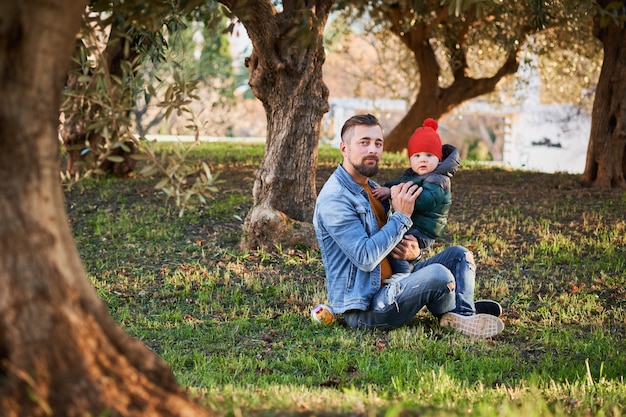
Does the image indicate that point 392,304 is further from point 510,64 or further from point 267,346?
point 510,64

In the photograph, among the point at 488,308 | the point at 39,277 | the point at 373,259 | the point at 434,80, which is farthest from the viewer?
the point at 434,80

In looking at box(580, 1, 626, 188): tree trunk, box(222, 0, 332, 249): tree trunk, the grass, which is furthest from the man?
box(580, 1, 626, 188): tree trunk

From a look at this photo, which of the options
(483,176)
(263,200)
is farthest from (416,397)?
(483,176)

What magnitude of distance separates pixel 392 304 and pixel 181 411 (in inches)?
129

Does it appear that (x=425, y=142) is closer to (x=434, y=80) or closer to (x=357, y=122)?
(x=357, y=122)

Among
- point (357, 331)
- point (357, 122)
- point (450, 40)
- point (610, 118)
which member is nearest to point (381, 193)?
point (357, 122)

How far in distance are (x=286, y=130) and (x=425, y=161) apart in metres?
3.27

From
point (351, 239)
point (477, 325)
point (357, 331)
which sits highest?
point (351, 239)

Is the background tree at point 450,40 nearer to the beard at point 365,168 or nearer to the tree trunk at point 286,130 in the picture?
the tree trunk at point 286,130

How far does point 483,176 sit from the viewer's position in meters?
14.7

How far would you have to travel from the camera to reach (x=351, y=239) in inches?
232

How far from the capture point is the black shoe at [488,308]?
6.66m

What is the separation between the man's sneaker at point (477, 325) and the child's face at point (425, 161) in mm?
1095

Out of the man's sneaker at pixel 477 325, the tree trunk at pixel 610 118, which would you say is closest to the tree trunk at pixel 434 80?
the tree trunk at pixel 610 118
